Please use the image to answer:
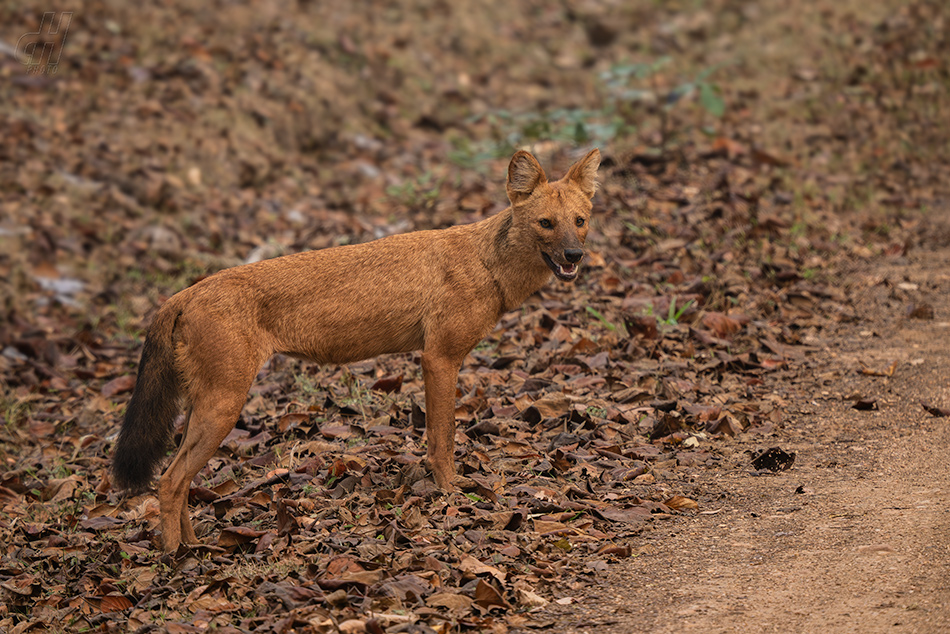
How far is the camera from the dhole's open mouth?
5691mm

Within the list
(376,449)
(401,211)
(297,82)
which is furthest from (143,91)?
(376,449)

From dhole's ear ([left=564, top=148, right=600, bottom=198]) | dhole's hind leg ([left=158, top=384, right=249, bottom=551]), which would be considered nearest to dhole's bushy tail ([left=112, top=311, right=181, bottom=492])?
dhole's hind leg ([left=158, top=384, right=249, bottom=551])

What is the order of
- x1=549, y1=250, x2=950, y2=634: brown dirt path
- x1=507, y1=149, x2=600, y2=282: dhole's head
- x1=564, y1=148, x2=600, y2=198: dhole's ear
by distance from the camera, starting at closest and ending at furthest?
x1=549, y1=250, x2=950, y2=634: brown dirt path
x1=507, y1=149, x2=600, y2=282: dhole's head
x1=564, y1=148, x2=600, y2=198: dhole's ear

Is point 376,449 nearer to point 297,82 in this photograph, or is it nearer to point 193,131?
point 193,131

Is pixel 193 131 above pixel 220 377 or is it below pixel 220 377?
above

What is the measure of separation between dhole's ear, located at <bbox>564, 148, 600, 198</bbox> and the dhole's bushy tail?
9.06 ft

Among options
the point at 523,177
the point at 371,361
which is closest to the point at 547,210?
the point at 523,177

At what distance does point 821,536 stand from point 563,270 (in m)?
2.15

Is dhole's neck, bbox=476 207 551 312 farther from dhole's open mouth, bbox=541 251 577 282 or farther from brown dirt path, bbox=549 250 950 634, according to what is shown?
brown dirt path, bbox=549 250 950 634

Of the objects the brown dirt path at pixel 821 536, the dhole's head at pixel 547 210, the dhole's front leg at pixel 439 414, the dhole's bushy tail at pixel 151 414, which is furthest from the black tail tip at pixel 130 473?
the dhole's head at pixel 547 210

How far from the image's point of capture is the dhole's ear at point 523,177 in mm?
5957

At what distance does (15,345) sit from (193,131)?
188 inches

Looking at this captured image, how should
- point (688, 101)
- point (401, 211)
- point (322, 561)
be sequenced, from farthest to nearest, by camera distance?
point (688, 101), point (401, 211), point (322, 561)

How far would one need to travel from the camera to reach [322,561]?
4.96 meters
